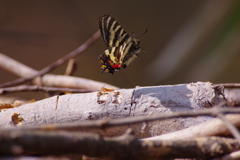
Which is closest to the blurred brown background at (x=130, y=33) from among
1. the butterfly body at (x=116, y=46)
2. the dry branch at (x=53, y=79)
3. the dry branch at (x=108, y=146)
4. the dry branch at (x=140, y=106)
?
the dry branch at (x=53, y=79)

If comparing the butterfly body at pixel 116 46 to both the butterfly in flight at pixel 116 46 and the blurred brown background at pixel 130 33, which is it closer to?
the butterfly in flight at pixel 116 46

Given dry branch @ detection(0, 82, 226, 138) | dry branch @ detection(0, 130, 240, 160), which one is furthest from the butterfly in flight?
dry branch @ detection(0, 130, 240, 160)

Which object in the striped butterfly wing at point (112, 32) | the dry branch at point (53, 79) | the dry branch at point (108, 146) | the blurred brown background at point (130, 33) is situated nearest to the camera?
the dry branch at point (108, 146)

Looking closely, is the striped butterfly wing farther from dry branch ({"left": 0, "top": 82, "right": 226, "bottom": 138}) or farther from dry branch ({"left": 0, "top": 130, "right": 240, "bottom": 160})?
dry branch ({"left": 0, "top": 130, "right": 240, "bottom": 160})

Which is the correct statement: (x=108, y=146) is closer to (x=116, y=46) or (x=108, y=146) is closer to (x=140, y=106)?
(x=140, y=106)

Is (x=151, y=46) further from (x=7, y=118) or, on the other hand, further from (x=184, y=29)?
(x=7, y=118)

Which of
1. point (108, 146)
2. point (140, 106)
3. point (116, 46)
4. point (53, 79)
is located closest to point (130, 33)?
point (53, 79)
